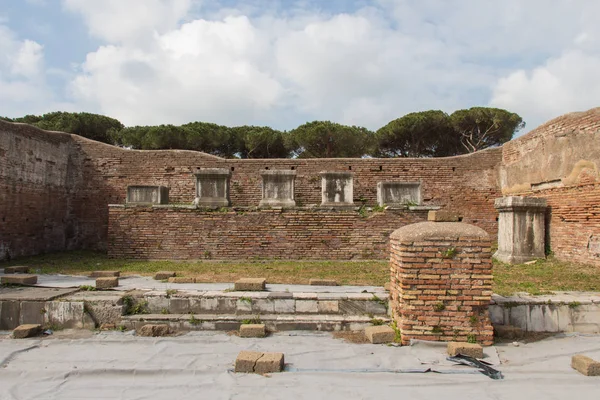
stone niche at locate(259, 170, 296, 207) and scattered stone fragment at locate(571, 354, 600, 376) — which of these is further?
stone niche at locate(259, 170, 296, 207)

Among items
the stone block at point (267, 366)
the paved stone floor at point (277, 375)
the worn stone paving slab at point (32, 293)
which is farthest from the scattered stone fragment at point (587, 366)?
the worn stone paving slab at point (32, 293)

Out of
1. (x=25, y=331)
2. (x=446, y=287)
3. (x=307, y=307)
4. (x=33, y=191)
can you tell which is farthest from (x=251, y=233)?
(x=33, y=191)

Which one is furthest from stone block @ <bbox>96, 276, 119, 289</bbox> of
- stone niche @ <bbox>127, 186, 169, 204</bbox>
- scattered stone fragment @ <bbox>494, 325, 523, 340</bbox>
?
stone niche @ <bbox>127, 186, 169, 204</bbox>

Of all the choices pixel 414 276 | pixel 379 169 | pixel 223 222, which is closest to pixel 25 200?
pixel 223 222

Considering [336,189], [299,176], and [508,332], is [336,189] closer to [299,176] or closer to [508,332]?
[299,176]

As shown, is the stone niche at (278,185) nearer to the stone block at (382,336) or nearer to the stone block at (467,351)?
the stone block at (382,336)

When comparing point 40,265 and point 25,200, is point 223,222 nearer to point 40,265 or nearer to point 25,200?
point 40,265

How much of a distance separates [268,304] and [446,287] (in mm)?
1966

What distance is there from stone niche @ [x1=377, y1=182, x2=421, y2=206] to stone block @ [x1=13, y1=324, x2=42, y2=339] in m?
7.76

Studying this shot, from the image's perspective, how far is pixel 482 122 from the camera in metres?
23.7

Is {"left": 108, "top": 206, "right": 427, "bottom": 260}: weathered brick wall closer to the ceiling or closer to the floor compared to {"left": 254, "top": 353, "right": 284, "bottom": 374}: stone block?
closer to the ceiling

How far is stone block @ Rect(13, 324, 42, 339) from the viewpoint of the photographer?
4234 mm

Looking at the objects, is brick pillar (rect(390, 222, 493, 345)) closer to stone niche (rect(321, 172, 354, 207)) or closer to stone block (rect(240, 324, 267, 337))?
stone block (rect(240, 324, 267, 337))

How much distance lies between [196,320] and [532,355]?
338 cm
